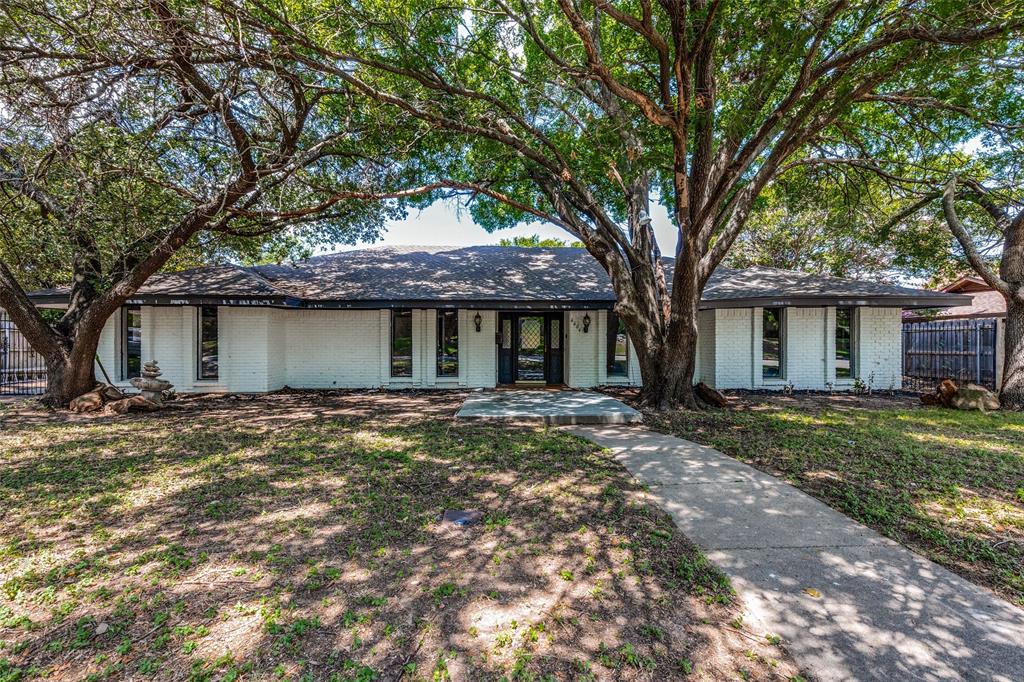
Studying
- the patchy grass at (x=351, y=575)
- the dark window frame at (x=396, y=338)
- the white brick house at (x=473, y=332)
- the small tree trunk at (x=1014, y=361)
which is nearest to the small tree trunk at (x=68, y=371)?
the white brick house at (x=473, y=332)

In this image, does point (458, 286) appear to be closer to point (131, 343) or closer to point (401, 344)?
point (401, 344)

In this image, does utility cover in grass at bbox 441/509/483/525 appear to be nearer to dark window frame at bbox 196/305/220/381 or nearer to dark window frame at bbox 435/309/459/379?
dark window frame at bbox 435/309/459/379

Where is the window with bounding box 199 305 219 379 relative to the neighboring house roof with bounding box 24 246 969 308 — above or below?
below

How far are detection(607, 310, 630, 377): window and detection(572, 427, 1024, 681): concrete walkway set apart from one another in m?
8.33

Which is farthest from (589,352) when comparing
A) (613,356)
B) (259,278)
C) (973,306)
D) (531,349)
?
(973,306)

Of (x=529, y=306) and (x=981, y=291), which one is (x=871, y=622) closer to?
(x=529, y=306)

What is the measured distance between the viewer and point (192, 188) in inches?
327

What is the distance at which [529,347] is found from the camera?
1323 centimetres

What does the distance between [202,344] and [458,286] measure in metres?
6.95

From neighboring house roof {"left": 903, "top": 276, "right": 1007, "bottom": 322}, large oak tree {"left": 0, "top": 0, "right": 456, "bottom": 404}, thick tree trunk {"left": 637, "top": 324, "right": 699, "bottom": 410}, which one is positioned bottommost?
thick tree trunk {"left": 637, "top": 324, "right": 699, "bottom": 410}

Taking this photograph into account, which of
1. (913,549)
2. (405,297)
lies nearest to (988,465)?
(913,549)

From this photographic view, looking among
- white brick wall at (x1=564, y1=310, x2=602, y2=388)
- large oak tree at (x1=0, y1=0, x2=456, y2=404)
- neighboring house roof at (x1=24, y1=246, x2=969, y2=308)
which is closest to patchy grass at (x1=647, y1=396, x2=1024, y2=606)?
neighboring house roof at (x1=24, y1=246, x2=969, y2=308)

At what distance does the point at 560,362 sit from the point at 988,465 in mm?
8947

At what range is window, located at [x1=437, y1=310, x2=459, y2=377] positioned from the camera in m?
12.6
